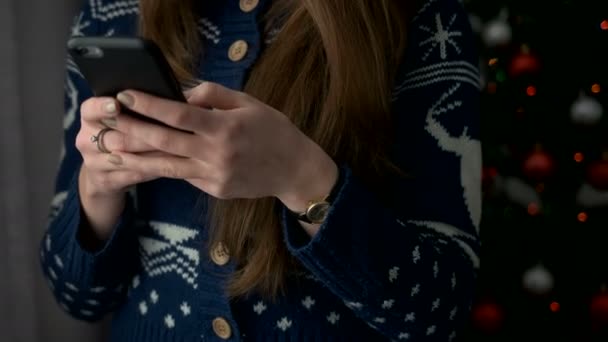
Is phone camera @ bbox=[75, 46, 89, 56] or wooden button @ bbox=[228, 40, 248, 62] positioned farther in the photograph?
wooden button @ bbox=[228, 40, 248, 62]

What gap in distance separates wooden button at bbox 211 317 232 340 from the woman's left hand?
0.19m

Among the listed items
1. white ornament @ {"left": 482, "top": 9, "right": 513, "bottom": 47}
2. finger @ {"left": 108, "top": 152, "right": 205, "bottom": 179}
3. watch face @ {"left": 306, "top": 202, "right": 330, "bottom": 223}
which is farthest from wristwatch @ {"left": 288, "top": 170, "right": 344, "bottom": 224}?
white ornament @ {"left": 482, "top": 9, "right": 513, "bottom": 47}

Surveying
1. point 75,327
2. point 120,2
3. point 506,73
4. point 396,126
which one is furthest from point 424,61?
point 75,327

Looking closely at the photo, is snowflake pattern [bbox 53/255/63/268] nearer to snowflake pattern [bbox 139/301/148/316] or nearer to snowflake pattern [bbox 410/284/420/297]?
snowflake pattern [bbox 139/301/148/316]

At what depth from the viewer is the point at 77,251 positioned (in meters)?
0.77

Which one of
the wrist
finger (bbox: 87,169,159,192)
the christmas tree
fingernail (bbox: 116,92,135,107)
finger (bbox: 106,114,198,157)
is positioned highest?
fingernail (bbox: 116,92,135,107)

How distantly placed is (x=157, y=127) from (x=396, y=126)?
32 centimetres

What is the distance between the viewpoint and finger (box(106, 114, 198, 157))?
51cm

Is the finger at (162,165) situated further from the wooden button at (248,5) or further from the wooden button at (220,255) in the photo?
the wooden button at (248,5)

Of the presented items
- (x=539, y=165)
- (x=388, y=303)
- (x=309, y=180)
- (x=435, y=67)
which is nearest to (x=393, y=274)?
(x=388, y=303)

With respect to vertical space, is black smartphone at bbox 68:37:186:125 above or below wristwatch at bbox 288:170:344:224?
above

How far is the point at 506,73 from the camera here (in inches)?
49.0

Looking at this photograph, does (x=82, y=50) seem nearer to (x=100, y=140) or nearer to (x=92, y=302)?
(x=100, y=140)

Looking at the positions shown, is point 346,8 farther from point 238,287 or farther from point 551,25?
point 551,25
